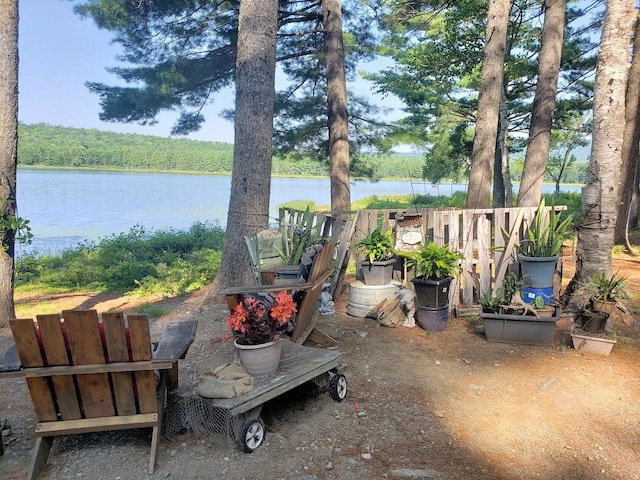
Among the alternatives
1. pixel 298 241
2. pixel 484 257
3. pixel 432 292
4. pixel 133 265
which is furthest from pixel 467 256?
pixel 133 265

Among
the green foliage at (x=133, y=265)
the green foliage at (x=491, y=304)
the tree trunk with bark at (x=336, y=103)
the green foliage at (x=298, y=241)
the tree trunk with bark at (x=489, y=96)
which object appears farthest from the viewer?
the tree trunk with bark at (x=336, y=103)

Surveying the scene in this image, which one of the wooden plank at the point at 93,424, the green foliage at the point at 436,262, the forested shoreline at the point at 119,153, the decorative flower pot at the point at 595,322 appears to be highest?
the forested shoreline at the point at 119,153

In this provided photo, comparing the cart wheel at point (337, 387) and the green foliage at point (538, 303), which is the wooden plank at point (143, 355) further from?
the green foliage at point (538, 303)

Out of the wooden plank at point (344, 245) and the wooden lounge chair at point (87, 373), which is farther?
the wooden plank at point (344, 245)

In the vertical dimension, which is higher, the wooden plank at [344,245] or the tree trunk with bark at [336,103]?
the tree trunk with bark at [336,103]

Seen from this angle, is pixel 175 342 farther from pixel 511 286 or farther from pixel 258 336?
pixel 511 286

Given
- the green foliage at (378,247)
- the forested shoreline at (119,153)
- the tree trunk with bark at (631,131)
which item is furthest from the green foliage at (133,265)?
the forested shoreline at (119,153)

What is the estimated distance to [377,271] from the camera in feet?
15.9

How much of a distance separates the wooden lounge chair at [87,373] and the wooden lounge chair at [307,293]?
883mm

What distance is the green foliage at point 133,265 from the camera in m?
7.96

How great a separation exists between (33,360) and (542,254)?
172 inches

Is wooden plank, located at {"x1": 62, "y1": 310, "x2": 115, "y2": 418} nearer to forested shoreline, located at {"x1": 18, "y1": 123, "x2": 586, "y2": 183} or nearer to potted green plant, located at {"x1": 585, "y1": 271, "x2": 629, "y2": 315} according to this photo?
potted green plant, located at {"x1": 585, "y1": 271, "x2": 629, "y2": 315}

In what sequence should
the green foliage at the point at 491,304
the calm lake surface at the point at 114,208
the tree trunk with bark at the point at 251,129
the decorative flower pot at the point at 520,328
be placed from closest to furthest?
the decorative flower pot at the point at 520,328 → the green foliage at the point at 491,304 → the tree trunk with bark at the point at 251,129 → the calm lake surface at the point at 114,208

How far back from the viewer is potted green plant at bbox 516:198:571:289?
430cm
